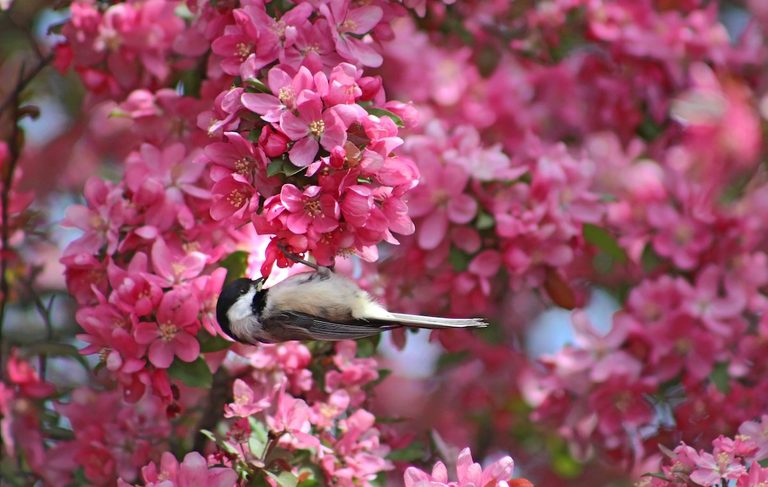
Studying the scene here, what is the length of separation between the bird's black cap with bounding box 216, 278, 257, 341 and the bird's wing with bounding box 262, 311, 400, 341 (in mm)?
72

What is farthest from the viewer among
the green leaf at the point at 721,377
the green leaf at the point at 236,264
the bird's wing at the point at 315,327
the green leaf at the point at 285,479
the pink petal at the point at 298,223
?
the green leaf at the point at 721,377

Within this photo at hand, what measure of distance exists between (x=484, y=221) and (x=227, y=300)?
0.72m

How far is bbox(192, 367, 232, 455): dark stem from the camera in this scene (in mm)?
2676

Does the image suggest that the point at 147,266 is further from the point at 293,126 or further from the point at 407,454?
the point at 407,454

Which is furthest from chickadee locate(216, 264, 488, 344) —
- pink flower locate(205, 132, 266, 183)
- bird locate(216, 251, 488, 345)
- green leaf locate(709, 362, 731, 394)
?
green leaf locate(709, 362, 731, 394)

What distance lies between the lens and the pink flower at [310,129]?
79.4 inches

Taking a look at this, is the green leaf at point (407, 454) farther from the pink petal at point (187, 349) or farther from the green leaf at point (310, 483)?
the pink petal at point (187, 349)

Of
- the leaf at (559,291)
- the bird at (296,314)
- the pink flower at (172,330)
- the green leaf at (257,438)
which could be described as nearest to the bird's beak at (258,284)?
the bird at (296,314)

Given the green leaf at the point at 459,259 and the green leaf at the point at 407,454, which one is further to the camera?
the green leaf at the point at 459,259

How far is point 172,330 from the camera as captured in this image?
2.34 m

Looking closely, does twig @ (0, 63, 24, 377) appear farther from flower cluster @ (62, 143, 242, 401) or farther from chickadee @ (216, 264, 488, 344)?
chickadee @ (216, 264, 488, 344)

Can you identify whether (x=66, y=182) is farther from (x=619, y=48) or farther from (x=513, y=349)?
(x=619, y=48)

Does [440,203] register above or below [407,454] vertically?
above

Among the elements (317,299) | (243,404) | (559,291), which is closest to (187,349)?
(243,404)
